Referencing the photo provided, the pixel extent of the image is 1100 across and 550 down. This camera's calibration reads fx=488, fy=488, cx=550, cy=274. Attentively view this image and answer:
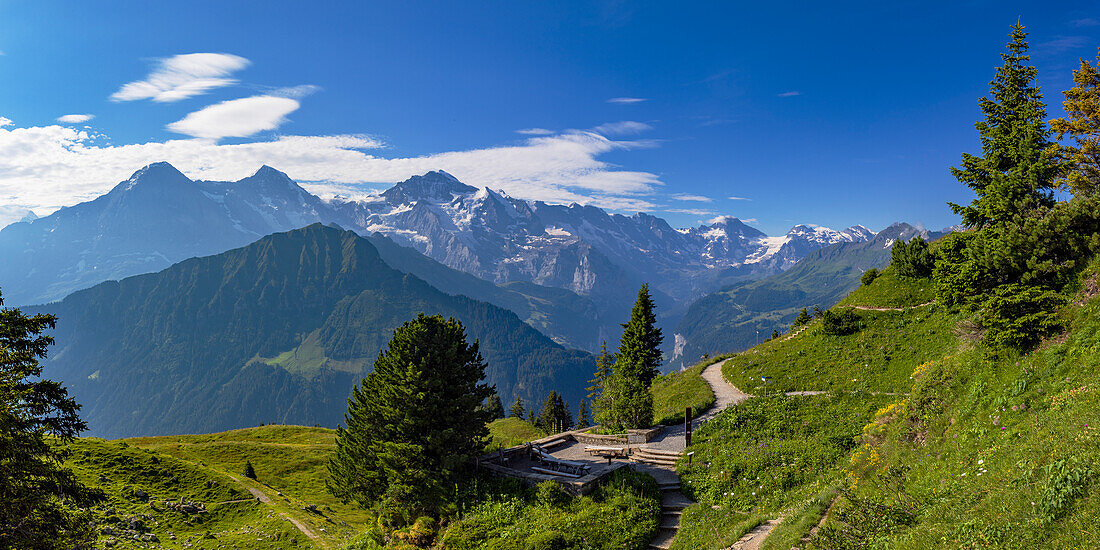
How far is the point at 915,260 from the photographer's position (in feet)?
158

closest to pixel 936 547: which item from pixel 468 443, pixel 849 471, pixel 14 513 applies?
pixel 849 471

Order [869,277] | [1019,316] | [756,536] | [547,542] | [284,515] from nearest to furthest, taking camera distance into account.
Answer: [1019,316] → [756,536] → [547,542] → [284,515] → [869,277]

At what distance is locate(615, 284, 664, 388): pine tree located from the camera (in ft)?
165

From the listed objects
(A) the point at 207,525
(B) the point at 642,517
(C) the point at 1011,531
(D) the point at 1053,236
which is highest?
(D) the point at 1053,236

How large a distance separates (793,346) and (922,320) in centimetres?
1165

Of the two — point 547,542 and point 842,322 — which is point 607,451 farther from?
point 842,322

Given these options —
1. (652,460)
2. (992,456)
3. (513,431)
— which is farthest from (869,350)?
(513,431)

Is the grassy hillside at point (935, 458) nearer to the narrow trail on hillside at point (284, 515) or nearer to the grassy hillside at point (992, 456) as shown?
the grassy hillside at point (992, 456)

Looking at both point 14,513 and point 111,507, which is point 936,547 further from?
point 111,507

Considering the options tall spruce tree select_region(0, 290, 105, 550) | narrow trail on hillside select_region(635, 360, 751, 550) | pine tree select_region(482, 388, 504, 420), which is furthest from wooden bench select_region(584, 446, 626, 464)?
tall spruce tree select_region(0, 290, 105, 550)

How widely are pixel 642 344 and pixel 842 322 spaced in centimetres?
1910

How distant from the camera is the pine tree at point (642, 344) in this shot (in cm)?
5025

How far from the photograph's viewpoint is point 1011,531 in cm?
1046

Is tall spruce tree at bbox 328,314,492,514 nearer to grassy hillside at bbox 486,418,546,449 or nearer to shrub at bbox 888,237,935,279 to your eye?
grassy hillside at bbox 486,418,546,449
